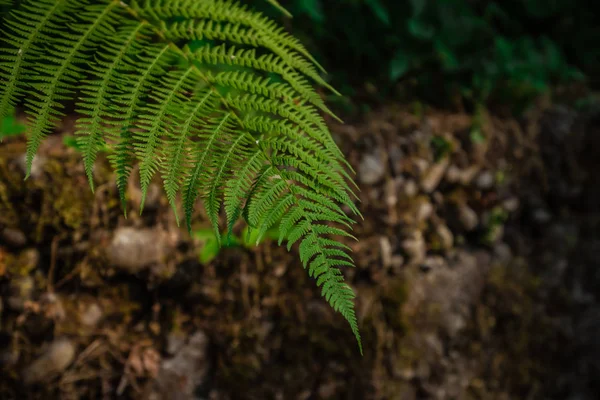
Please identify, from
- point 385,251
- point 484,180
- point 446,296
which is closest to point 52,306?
point 385,251

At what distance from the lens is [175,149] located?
0.97 meters

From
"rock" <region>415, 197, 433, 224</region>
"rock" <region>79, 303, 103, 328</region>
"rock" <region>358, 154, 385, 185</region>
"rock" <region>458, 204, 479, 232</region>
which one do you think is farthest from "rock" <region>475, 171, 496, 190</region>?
"rock" <region>79, 303, 103, 328</region>

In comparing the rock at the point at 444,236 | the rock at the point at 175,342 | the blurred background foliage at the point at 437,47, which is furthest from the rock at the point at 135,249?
the rock at the point at 444,236

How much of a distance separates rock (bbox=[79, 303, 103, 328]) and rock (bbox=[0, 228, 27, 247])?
1.03 feet

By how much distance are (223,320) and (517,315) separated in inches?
71.9

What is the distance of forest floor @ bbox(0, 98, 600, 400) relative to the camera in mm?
1521

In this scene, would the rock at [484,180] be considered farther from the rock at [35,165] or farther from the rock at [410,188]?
the rock at [35,165]

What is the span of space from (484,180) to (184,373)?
1.91 metres

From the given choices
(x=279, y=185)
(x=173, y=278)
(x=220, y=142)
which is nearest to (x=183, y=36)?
(x=220, y=142)

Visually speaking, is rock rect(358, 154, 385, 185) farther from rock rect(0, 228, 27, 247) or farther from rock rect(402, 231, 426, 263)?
rock rect(0, 228, 27, 247)

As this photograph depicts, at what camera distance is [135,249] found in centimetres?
160

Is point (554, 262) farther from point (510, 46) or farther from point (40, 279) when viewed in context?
point (40, 279)

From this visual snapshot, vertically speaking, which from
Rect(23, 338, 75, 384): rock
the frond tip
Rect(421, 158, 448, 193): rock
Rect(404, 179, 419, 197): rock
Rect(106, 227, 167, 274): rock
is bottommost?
Rect(23, 338, 75, 384): rock

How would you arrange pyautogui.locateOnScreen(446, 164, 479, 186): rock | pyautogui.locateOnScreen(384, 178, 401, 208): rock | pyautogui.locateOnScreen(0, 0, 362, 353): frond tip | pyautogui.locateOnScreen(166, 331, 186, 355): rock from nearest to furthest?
pyautogui.locateOnScreen(0, 0, 362, 353): frond tip < pyautogui.locateOnScreen(166, 331, 186, 355): rock < pyautogui.locateOnScreen(384, 178, 401, 208): rock < pyautogui.locateOnScreen(446, 164, 479, 186): rock
